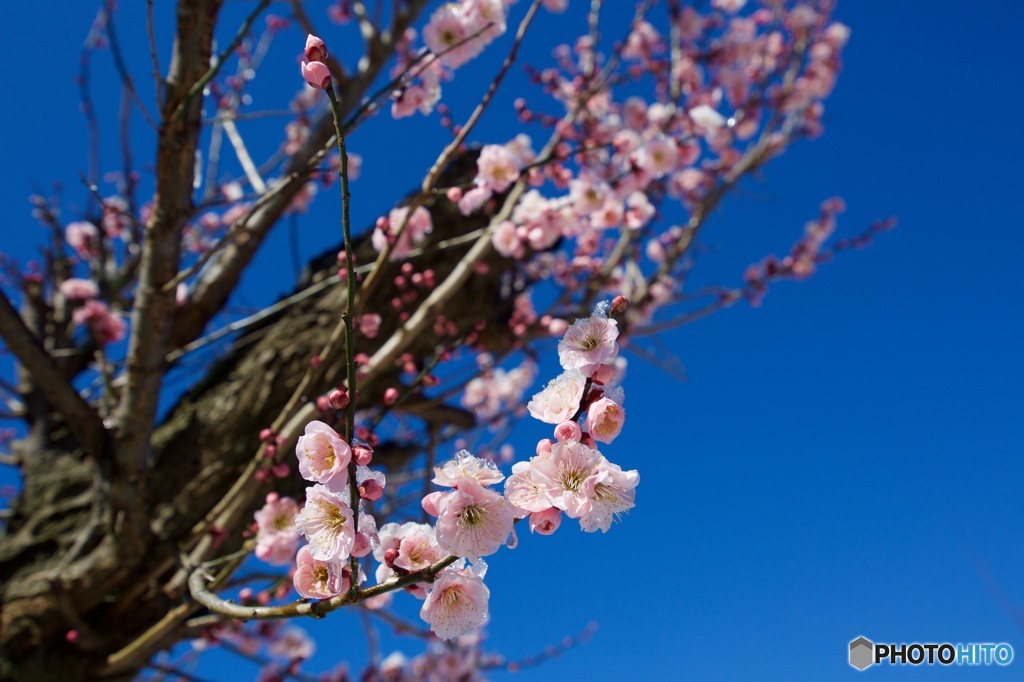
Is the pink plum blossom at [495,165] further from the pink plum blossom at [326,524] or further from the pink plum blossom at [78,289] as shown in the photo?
the pink plum blossom at [78,289]

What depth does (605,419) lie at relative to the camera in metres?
0.93

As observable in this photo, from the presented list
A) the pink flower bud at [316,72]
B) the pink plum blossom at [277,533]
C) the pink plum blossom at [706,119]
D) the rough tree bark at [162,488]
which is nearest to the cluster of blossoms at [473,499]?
the pink flower bud at [316,72]

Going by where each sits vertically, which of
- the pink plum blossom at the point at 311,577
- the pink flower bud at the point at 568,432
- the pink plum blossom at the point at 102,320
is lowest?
the pink plum blossom at the point at 311,577

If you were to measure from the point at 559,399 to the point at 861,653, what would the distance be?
6.26 feet

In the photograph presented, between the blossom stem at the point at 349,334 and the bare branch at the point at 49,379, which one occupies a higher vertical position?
the bare branch at the point at 49,379

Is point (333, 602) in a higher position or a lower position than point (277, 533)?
lower

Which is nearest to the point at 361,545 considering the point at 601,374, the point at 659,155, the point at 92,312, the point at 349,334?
the point at 349,334

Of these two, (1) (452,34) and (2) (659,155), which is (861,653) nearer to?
(2) (659,155)

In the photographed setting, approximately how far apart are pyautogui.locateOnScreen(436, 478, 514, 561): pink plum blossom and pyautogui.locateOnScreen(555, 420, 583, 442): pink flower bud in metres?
0.12

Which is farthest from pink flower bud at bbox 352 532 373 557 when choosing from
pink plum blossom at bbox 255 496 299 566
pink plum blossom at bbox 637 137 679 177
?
pink plum blossom at bbox 637 137 679 177

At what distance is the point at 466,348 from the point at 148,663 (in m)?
1.64

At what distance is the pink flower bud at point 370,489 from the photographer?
92 cm

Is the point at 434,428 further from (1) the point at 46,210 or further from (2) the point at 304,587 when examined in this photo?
(1) the point at 46,210

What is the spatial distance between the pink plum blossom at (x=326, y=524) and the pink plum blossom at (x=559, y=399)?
307 millimetres
